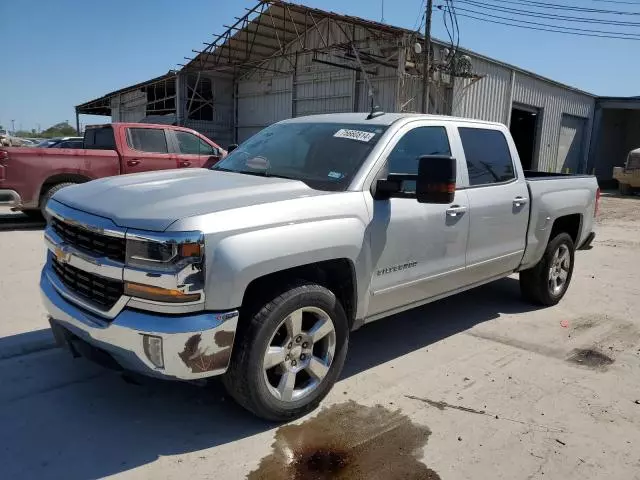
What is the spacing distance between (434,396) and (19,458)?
8.32 feet

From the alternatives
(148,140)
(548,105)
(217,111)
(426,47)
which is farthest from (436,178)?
(217,111)

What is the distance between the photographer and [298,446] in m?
2.99

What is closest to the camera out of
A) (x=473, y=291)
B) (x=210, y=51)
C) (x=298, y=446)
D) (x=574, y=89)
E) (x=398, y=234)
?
(x=298, y=446)

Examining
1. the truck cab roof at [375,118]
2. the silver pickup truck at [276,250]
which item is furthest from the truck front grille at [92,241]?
the truck cab roof at [375,118]

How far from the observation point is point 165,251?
2623 millimetres

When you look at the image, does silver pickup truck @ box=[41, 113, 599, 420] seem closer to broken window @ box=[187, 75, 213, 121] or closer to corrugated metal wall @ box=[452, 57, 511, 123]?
corrugated metal wall @ box=[452, 57, 511, 123]

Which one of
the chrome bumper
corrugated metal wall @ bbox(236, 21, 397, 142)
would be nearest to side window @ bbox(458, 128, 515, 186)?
the chrome bumper

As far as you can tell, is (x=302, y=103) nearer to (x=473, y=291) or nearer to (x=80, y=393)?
(x=473, y=291)

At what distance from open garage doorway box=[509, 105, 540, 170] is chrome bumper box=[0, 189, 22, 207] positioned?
2163 centimetres

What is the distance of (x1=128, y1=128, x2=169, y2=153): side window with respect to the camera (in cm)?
984

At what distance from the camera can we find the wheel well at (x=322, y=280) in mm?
2973

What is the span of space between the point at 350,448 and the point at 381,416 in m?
0.41

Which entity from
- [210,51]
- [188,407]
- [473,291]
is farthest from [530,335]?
[210,51]

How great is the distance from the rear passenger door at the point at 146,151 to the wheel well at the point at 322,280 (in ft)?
23.6
